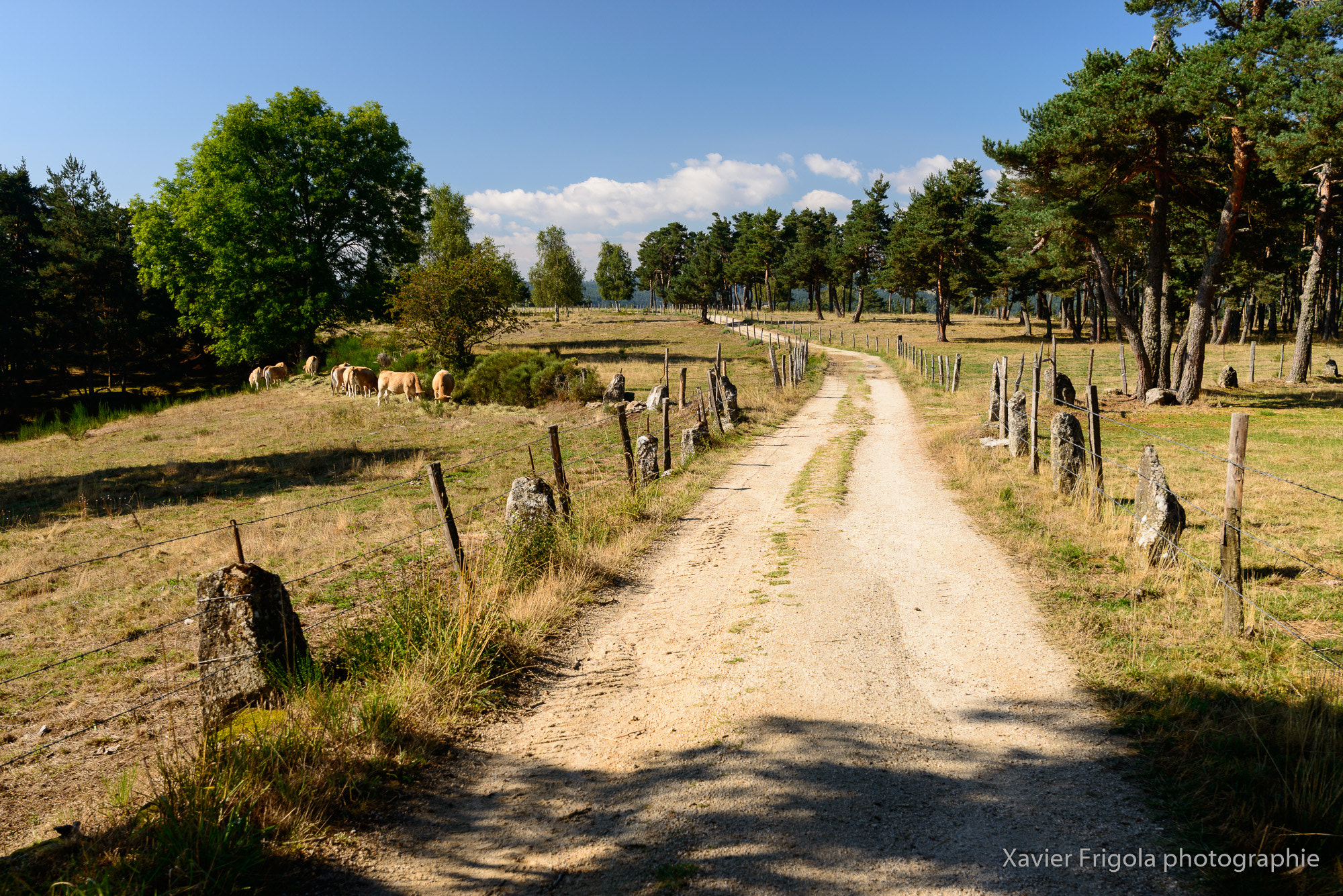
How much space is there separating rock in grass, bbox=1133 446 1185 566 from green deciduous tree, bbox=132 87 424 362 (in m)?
36.4

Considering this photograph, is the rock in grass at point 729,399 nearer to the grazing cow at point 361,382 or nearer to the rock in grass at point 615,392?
the rock in grass at point 615,392

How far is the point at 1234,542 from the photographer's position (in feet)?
19.7

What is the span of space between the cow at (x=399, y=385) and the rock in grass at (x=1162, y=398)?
27.2m

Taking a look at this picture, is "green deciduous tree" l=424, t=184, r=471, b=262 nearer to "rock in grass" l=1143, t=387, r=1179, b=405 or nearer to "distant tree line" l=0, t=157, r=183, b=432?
"distant tree line" l=0, t=157, r=183, b=432

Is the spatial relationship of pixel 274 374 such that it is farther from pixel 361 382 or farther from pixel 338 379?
pixel 361 382

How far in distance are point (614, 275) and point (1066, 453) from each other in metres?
108

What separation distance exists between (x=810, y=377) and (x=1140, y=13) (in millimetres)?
18420

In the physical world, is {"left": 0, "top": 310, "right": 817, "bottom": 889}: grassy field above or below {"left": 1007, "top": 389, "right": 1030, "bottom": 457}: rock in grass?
below

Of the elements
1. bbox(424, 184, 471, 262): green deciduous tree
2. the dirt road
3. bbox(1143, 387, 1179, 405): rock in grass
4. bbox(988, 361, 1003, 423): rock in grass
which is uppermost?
bbox(424, 184, 471, 262): green deciduous tree

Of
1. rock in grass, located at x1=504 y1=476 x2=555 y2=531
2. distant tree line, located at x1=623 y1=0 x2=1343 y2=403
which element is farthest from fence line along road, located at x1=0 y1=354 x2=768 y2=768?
distant tree line, located at x1=623 y1=0 x2=1343 y2=403

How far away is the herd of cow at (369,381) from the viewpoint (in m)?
28.3

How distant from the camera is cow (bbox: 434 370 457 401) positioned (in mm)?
28094

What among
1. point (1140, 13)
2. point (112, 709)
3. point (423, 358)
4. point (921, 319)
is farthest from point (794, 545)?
point (921, 319)

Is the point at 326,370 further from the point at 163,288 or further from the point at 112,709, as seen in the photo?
the point at 112,709
